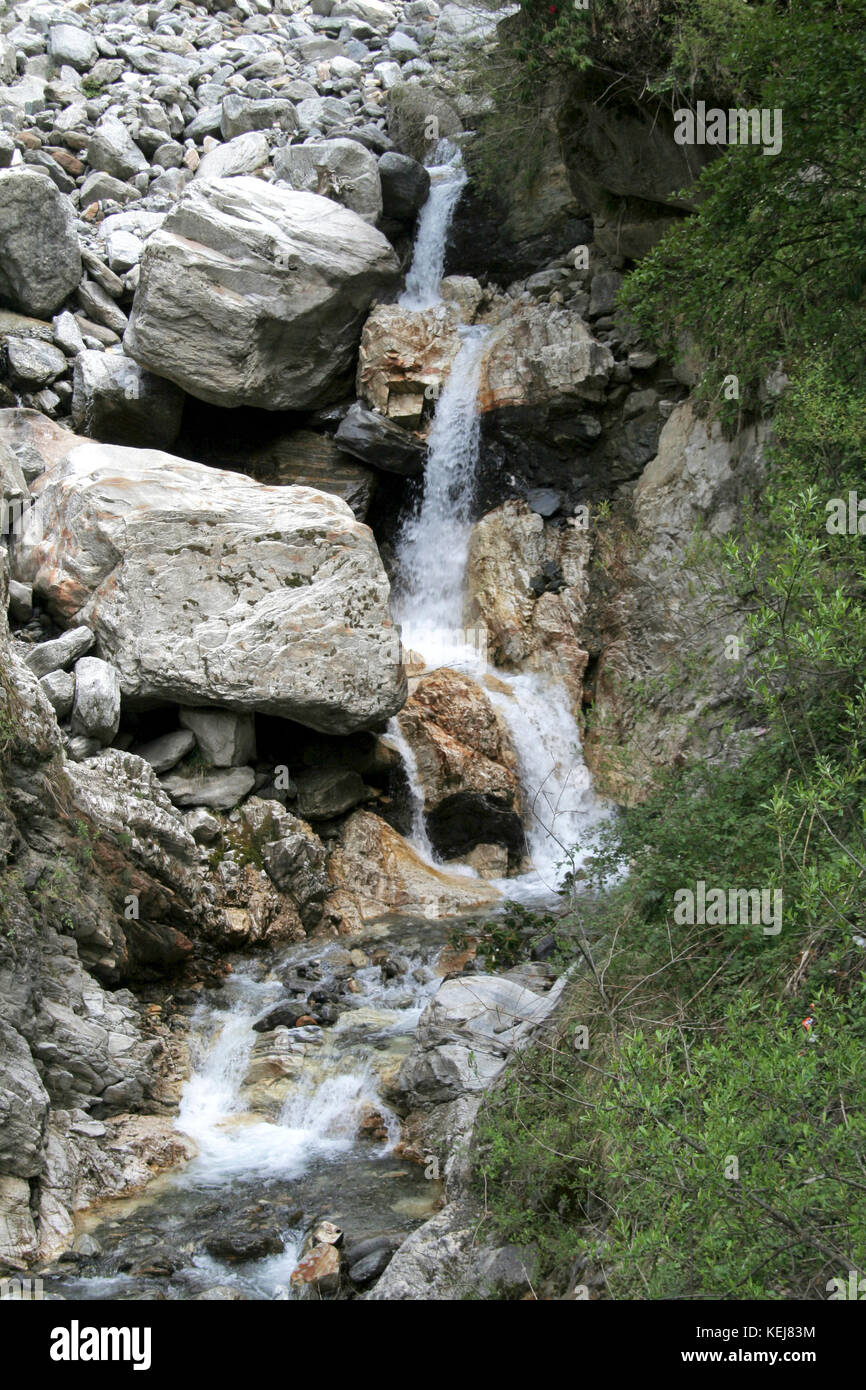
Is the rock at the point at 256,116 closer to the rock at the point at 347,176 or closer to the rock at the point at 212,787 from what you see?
the rock at the point at 347,176

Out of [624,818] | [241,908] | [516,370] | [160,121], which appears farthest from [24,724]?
[160,121]

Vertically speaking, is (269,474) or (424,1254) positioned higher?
(269,474)

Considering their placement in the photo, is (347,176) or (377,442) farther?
(347,176)

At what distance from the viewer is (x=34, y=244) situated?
16.9m

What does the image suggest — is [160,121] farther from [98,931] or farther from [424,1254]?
[424,1254]

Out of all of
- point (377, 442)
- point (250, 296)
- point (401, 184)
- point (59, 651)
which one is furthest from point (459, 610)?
point (401, 184)

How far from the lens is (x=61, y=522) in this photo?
12172 millimetres

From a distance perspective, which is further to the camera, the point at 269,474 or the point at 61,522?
the point at 269,474

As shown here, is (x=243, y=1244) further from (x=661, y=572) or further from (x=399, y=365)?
(x=399, y=365)

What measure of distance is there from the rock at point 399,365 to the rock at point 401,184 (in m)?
2.56

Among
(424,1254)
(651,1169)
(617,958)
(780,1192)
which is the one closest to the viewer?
(780,1192)

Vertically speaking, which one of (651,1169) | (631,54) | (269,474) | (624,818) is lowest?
(651,1169)

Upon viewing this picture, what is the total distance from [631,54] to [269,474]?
734 centimetres

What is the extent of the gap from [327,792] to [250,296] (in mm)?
7355
